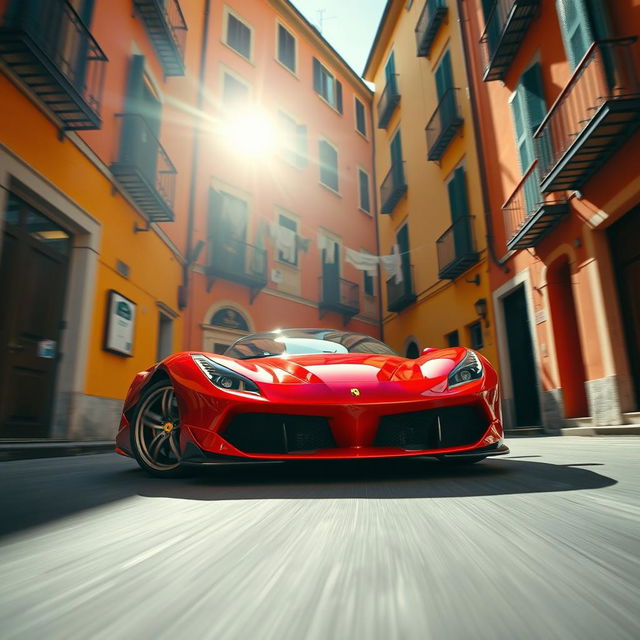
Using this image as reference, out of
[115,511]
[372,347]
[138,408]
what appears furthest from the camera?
[372,347]

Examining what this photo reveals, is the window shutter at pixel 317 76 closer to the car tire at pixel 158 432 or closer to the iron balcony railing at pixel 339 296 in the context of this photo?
the iron balcony railing at pixel 339 296

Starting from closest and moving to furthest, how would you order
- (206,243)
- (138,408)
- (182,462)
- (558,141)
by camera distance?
(182,462), (138,408), (558,141), (206,243)

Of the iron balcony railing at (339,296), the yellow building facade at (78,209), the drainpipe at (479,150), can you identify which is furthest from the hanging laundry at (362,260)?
the yellow building facade at (78,209)

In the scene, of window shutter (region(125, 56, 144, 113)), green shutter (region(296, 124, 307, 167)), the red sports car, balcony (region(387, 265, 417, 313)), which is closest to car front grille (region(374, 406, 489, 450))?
the red sports car

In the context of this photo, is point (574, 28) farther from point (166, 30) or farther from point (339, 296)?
point (339, 296)

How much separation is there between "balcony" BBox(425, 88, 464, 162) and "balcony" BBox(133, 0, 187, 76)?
643 centimetres

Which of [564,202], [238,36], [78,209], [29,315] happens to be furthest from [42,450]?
[238,36]

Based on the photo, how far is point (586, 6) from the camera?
7410 mm

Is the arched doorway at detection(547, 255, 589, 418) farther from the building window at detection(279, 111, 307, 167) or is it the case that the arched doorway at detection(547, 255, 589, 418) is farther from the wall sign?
the building window at detection(279, 111, 307, 167)

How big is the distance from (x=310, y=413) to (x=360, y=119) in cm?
2221

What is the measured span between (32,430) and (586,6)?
31.3 feet

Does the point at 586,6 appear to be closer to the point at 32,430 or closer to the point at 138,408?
the point at 138,408

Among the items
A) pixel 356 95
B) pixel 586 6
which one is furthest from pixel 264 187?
pixel 586 6

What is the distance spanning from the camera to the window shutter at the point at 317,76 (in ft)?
66.5
